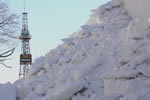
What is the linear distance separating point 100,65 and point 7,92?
238 centimetres

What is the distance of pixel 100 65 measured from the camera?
7.59 meters

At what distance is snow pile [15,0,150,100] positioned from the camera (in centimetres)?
614

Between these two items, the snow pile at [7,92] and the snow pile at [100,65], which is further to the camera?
the snow pile at [7,92]

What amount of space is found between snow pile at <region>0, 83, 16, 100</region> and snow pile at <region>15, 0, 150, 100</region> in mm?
148

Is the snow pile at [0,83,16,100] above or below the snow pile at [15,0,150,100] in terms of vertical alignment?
below

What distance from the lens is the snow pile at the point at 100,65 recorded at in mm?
6136

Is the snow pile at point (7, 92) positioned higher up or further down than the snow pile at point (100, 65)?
further down

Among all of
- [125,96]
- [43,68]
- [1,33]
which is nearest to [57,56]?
[43,68]

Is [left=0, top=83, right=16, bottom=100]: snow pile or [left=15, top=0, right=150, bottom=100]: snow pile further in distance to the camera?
[left=0, top=83, right=16, bottom=100]: snow pile

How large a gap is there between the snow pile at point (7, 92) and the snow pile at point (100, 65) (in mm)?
148

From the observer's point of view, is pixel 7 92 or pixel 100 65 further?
pixel 7 92

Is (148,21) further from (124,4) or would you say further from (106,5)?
(106,5)

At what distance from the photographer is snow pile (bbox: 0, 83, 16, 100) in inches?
314

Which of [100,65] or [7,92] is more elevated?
[100,65]
